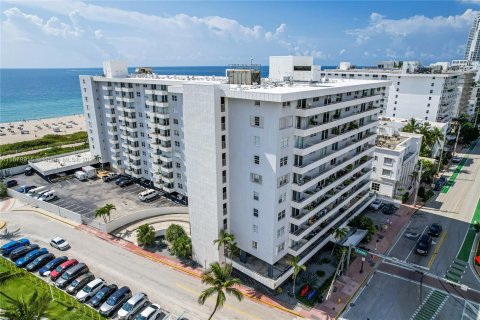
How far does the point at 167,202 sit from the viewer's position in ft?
240

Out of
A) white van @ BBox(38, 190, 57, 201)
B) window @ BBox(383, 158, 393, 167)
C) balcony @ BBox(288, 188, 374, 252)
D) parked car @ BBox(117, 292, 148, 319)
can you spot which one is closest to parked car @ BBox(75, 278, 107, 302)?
parked car @ BBox(117, 292, 148, 319)

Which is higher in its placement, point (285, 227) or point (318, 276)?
point (285, 227)

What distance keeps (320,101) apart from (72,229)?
5477cm

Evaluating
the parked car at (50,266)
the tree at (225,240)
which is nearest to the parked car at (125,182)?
the parked car at (50,266)

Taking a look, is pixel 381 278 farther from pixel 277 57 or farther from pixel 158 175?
pixel 158 175

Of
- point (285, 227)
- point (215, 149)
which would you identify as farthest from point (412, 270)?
point (215, 149)

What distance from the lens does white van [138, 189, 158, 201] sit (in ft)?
243

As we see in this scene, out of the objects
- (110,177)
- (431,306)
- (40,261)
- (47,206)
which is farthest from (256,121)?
(110,177)

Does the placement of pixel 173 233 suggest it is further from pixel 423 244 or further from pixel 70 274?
pixel 423 244

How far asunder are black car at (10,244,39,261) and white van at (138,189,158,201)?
23524 millimetres

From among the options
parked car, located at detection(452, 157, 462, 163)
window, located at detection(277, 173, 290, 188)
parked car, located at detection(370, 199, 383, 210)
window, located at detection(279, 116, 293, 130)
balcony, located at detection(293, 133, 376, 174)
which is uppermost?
window, located at detection(279, 116, 293, 130)

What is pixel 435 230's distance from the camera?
6134 centimetres

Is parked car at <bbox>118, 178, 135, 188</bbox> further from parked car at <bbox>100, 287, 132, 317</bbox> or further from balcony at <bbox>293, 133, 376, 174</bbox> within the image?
balcony at <bbox>293, 133, 376, 174</bbox>

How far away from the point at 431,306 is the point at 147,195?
2343 inches
